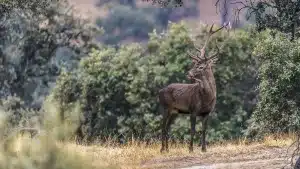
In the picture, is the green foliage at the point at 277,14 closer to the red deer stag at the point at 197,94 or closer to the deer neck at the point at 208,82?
the red deer stag at the point at 197,94

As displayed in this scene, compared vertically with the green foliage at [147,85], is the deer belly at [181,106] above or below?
below

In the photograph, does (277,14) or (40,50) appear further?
(40,50)

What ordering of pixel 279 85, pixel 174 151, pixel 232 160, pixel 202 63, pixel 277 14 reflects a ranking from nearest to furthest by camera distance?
pixel 277 14, pixel 279 85, pixel 232 160, pixel 202 63, pixel 174 151

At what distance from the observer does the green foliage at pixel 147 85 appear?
32.9 meters

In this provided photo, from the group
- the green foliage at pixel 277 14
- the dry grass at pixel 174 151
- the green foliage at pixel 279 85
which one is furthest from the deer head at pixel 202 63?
the green foliage at pixel 277 14

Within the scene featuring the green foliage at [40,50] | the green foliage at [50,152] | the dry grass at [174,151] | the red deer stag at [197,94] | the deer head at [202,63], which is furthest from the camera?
the green foliage at [40,50]

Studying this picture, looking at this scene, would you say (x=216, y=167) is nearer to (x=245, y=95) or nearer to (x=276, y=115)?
(x=276, y=115)

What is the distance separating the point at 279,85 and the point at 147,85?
55.5 feet

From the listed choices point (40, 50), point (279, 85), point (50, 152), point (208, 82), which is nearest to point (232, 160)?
point (279, 85)

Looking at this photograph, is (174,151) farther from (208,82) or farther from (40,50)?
(40,50)

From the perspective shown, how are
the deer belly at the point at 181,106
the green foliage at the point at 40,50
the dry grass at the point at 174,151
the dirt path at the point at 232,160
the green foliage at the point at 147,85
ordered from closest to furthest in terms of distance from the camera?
1. the dirt path at the point at 232,160
2. the dry grass at the point at 174,151
3. the deer belly at the point at 181,106
4. the green foliage at the point at 147,85
5. the green foliage at the point at 40,50

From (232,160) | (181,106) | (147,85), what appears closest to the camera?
(232,160)

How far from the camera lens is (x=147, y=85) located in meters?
33.6

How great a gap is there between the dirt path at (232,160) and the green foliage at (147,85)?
1311cm
